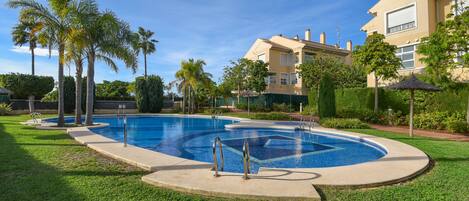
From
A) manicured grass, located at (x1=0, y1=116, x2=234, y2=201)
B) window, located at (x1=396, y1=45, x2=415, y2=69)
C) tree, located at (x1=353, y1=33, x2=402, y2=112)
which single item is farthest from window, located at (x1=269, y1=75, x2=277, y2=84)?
manicured grass, located at (x1=0, y1=116, x2=234, y2=201)

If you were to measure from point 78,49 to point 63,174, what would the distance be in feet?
37.7

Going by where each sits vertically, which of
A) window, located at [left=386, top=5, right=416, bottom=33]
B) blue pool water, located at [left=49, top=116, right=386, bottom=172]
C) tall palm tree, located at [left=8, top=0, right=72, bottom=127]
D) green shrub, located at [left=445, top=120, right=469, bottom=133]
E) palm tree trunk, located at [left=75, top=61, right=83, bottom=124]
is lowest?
blue pool water, located at [left=49, top=116, right=386, bottom=172]

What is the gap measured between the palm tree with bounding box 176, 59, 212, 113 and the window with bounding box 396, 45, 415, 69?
19.3 metres

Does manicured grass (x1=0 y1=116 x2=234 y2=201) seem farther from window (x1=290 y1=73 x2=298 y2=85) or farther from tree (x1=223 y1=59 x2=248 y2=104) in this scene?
window (x1=290 y1=73 x2=298 y2=85)

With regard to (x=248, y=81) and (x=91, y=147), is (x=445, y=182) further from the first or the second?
(x=248, y=81)

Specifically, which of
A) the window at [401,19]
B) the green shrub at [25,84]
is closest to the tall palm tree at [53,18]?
the green shrub at [25,84]

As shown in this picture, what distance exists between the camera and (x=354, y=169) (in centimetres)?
635

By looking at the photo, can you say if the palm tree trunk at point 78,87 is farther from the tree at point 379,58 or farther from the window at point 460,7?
the window at point 460,7

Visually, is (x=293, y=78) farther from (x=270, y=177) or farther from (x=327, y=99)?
(x=270, y=177)

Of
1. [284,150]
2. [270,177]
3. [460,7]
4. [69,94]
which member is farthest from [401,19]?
[69,94]

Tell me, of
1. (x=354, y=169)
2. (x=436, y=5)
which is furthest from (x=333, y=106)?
(x=354, y=169)

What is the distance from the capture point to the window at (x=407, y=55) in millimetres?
22203

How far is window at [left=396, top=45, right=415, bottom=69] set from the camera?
22203 mm

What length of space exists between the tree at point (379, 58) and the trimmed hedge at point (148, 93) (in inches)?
886
